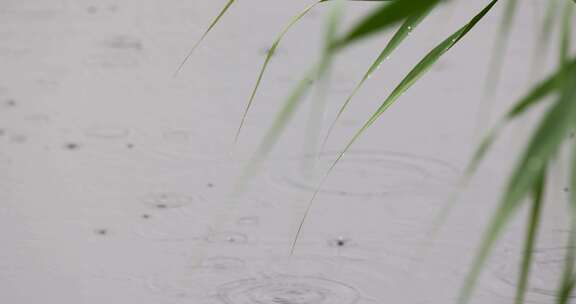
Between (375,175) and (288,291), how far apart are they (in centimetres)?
44

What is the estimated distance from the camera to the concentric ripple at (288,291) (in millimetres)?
1329

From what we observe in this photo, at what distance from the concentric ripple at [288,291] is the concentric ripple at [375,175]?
1.07 feet

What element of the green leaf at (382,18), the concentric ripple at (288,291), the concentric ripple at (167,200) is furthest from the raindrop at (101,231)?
the green leaf at (382,18)

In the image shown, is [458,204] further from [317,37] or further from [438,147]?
[317,37]

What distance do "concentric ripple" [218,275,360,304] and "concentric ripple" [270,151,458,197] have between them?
33 centimetres

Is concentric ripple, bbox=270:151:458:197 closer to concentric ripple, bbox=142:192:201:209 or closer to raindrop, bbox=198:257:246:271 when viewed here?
concentric ripple, bbox=142:192:201:209

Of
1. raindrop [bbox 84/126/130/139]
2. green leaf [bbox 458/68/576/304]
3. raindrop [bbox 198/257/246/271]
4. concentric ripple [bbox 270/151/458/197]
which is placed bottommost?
green leaf [bbox 458/68/576/304]

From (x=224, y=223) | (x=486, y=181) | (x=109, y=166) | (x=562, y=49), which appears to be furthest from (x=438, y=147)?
(x=562, y=49)

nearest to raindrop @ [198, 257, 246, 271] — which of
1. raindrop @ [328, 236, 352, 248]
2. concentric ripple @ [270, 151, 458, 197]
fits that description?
raindrop @ [328, 236, 352, 248]

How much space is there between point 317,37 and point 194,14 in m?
0.38

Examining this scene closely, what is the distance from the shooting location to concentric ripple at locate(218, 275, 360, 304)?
4.36 ft

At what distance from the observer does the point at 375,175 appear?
175 cm

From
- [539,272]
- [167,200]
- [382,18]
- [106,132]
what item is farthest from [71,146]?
[382,18]

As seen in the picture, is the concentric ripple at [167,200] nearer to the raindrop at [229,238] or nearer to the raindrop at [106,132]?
the raindrop at [229,238]
